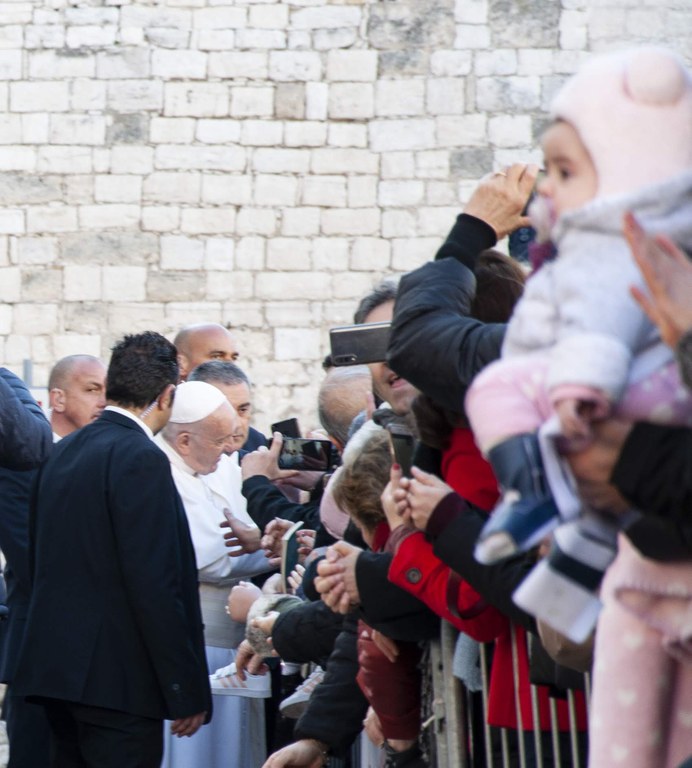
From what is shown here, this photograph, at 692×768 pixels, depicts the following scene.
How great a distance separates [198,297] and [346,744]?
28.8 feet

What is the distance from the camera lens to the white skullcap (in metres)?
5.36

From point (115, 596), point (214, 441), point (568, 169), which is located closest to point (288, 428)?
point (214, 441)

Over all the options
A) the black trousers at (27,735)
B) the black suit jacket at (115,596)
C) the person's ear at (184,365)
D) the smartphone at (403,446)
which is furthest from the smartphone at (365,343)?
the person's ear at (184,365)

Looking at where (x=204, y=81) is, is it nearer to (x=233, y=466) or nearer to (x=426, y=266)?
(x=233, y=466)

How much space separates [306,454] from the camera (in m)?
4.66

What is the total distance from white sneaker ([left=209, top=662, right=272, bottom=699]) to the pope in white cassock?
0.91 ft

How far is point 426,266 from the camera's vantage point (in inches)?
97.3

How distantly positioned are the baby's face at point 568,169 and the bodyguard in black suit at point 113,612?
9.46ft

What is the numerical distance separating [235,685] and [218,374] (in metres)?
1.39

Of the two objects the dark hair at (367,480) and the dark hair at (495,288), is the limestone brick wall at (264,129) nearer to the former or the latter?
the dark hair at (367,480)

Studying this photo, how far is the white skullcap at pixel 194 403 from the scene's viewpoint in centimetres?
536

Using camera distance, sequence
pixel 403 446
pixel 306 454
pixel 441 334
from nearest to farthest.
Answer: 1. pixel 441 334
2. pixel 403 446
3. pixel 306 454

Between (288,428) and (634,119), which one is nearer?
(634,119)

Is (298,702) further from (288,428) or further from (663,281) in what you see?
(663,281)
